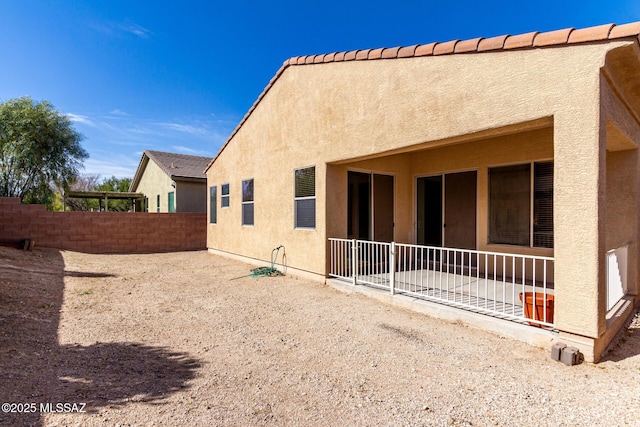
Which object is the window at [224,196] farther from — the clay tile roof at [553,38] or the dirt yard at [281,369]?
the clay tile roof at [553,38]

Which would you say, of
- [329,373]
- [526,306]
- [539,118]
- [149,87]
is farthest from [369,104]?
[149,87]

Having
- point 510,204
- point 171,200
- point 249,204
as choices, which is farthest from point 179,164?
point 510,204

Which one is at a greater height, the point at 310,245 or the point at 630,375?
the point at 310,245

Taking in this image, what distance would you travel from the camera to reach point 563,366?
3.42 meters

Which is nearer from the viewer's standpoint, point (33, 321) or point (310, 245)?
point (33, 321)

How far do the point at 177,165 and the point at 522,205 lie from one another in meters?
17.8

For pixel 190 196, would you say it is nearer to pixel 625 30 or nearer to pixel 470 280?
pixel 470 280

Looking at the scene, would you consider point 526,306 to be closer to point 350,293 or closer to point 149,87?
point 350,293

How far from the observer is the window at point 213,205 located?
1349cm

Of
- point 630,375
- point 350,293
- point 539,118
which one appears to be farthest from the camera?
point 350,293

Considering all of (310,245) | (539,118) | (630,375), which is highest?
(539,118)

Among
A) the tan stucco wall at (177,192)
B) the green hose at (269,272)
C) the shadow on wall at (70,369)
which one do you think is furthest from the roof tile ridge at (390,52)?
the tan stucco wall at (177,192)

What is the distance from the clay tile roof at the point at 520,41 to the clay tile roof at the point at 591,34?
1.34 ft

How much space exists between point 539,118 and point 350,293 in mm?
4321
